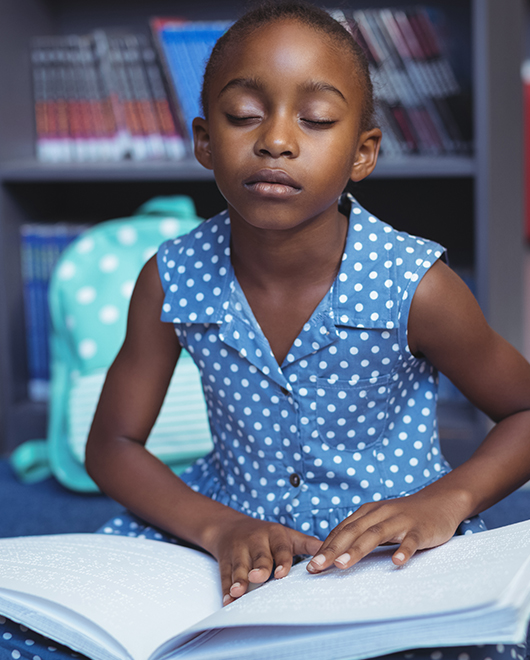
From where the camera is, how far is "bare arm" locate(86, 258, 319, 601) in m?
0.70

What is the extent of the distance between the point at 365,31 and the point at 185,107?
358 millimetres

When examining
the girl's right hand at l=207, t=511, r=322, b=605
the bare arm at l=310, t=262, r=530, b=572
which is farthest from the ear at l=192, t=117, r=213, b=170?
the girl's right hand at l=207, t=511, r=322, b=605

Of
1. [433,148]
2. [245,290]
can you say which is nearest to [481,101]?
[433,148]

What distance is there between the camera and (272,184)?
2.07 ft

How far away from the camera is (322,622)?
1.50 feet

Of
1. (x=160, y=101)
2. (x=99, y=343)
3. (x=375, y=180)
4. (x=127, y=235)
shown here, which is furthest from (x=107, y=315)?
(x=375, y=180)

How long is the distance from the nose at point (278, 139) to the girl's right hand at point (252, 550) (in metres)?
0.31

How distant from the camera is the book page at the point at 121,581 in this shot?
1.78 feet

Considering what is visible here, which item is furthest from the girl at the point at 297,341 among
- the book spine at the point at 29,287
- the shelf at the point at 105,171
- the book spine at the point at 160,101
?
the book spine at the point at 29,287

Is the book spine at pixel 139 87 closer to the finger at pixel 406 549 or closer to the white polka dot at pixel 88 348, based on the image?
the white polka dot at pixel 88 348

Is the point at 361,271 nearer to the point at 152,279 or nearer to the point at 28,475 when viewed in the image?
the point at 152,279

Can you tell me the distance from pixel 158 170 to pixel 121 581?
94cm

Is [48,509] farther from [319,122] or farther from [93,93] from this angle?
[319,122]

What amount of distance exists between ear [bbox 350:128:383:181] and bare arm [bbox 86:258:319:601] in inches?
9.1
